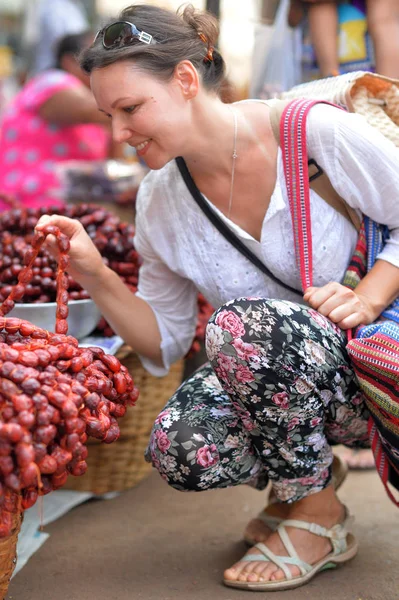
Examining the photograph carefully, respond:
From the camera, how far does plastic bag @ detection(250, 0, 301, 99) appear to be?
2.88 metres

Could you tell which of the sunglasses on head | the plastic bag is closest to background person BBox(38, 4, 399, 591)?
the sunglasses on head

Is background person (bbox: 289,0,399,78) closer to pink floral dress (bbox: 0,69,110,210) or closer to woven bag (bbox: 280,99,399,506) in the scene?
woven bag (bbox: 280,99,399,506)

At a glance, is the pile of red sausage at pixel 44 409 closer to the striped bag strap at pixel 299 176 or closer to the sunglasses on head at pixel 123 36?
the striped bag strap at pixel 299 176

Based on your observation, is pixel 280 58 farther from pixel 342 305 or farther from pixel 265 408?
pixel 265 408

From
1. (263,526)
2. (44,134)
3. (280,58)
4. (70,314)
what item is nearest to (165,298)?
(70,314)

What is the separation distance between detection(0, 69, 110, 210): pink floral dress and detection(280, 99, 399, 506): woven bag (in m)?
2.14

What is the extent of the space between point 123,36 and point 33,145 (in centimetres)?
223

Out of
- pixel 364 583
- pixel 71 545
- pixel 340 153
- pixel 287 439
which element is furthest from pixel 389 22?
pixel 71 545

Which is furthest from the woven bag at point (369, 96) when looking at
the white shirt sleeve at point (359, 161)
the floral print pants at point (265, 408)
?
the floral print pants at point (265, 408)

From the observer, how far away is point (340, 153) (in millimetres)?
1807

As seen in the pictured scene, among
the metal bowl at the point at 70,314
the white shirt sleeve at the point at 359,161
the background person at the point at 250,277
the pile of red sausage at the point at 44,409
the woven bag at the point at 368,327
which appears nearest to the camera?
the pile of red sausage at the point at 44,409

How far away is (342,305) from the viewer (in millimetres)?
1751

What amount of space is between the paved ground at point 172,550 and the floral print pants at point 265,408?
0.27m

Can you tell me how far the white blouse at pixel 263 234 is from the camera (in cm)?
180
